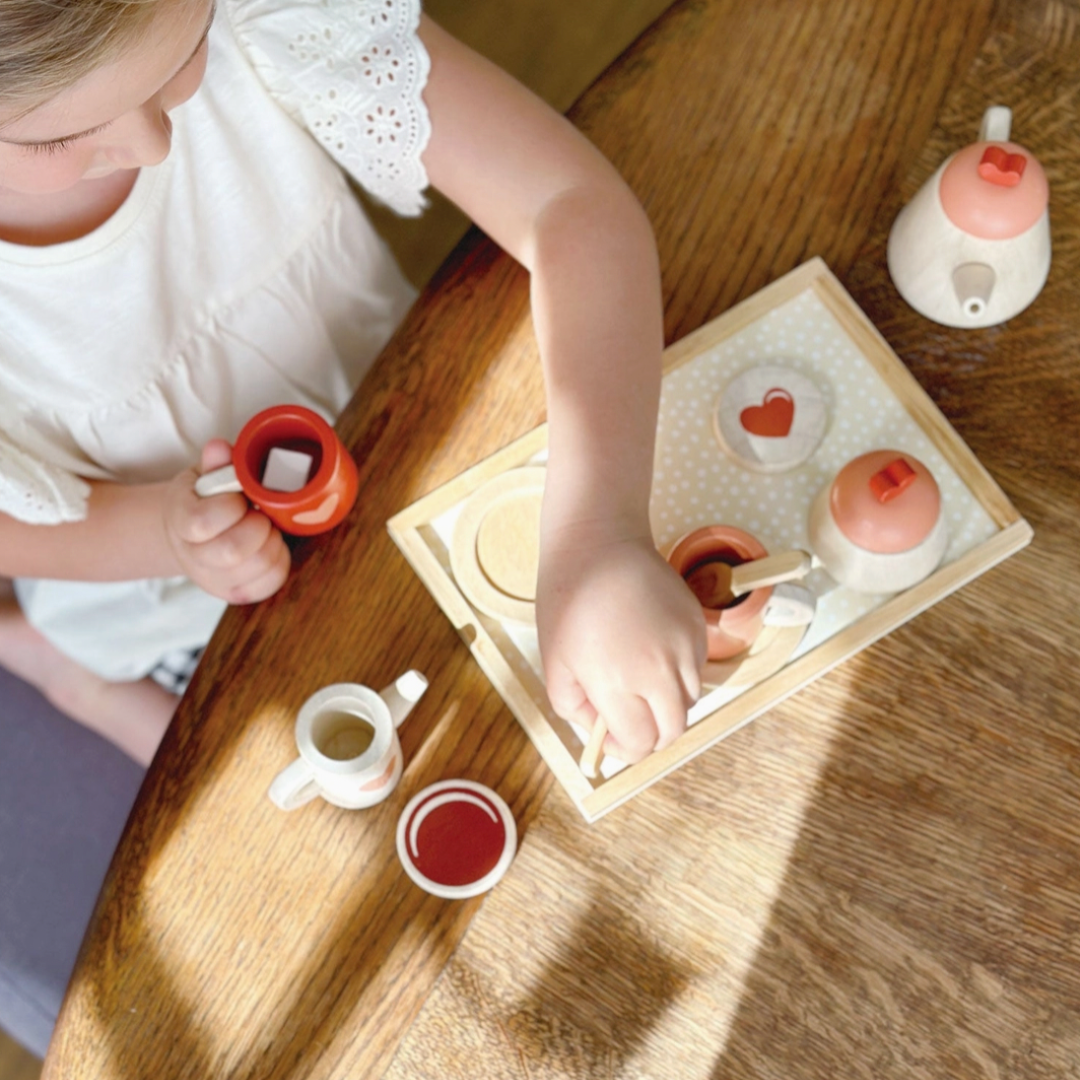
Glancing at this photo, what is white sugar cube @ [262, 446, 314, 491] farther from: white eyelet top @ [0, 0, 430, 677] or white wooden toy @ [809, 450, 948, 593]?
white wooden toy @ [809, 450, 948, 593]

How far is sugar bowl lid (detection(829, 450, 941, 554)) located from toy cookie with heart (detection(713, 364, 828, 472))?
2.5 inches

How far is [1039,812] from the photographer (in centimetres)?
71

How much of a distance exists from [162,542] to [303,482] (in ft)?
0.62

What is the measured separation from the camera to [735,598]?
2.31 feet

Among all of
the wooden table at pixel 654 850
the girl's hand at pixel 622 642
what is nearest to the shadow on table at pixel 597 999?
the wooden table at pixel 654 850

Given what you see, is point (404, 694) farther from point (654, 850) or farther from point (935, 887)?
point (935, 887)

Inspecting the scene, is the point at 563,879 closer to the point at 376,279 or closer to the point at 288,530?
the point at 288,530

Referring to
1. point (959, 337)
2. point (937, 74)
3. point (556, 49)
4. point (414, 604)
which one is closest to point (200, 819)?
point (414, 604)

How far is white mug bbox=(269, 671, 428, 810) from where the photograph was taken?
0.67 m

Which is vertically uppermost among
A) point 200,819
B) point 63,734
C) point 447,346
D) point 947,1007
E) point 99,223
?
point 99,223

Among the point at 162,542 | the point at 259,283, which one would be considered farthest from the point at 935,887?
the point at 259,283

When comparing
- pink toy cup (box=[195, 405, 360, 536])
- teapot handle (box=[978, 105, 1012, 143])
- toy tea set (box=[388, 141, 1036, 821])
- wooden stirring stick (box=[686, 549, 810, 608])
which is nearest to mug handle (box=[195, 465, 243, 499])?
pink toy cup (box=[195, 405, 360, 536])

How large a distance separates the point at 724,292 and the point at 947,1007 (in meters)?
0.54

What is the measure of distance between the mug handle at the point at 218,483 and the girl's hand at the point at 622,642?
252mm
